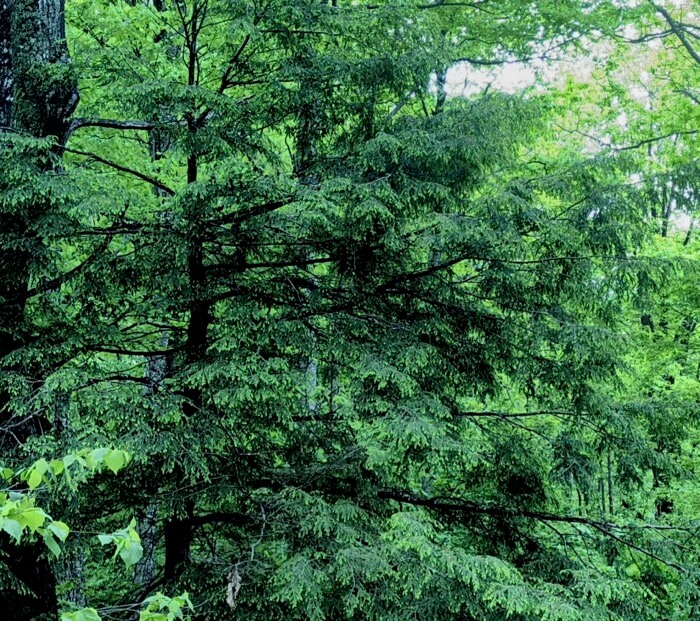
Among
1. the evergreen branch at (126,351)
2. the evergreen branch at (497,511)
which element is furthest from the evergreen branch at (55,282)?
the evergreen branch at (497,511)

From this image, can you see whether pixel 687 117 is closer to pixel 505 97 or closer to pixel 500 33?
pixel 500 33

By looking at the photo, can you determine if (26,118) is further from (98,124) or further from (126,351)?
(126,351)

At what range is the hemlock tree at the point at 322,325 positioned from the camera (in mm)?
4238

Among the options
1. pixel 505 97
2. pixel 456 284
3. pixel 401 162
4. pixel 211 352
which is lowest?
pixel 211 352

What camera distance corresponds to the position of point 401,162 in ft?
15.9

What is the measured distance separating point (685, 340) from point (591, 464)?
8496 millimetres

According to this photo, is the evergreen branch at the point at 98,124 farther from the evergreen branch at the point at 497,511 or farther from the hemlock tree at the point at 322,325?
the evergreen branch at the point at 497,511

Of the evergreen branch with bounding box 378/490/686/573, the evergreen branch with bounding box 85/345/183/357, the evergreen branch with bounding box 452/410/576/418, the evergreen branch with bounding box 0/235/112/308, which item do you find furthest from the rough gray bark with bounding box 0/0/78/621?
the evergreen branch with bounding box 452/410/576/418

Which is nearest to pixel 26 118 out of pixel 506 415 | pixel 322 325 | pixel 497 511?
pixel 322 325

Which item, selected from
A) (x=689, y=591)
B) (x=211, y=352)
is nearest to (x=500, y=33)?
(x=211, y=352)

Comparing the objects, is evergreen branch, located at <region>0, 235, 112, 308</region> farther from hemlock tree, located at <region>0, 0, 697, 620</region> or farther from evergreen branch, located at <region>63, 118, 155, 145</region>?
evergreen branch, located at <region>63, 118, 155, 145</region>

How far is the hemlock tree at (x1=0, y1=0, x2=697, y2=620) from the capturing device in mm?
4238

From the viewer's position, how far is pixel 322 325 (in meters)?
5.16

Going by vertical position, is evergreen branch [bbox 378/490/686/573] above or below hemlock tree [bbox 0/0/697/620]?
below
